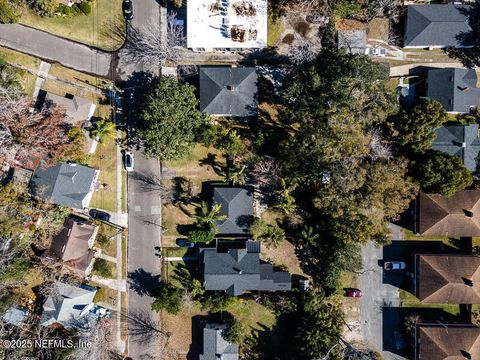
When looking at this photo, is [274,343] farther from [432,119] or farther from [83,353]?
[432,119]

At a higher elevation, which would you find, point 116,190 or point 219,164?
point 219,164

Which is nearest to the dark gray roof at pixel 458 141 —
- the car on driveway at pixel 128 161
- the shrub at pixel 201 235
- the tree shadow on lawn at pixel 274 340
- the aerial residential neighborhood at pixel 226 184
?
the aerial residential neighborhood at pixel 226 184

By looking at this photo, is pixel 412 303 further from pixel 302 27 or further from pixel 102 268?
pixel 102 268

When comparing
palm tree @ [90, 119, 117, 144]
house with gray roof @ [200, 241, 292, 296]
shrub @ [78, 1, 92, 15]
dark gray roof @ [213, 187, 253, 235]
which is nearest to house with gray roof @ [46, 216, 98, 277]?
palm tree @ [90, 119, 117, 144]

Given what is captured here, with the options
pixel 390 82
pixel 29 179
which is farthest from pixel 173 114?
pixel 390 82

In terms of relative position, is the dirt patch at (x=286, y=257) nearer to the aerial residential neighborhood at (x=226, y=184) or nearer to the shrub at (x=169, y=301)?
the aerial residential neighborhood at (x=226, y=184)

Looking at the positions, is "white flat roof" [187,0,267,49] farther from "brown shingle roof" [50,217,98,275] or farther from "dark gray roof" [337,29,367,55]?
"brown shingle roof" [50,217,98,275]
